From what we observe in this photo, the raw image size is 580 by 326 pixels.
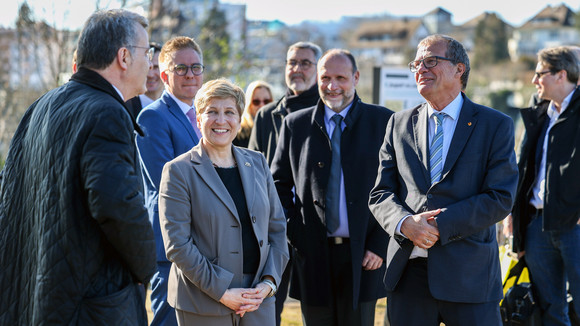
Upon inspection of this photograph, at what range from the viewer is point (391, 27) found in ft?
393

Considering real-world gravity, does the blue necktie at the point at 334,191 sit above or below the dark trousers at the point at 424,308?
above

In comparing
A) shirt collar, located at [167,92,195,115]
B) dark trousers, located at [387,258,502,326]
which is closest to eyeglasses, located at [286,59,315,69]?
shirt collar, located at [167,92,195,115]

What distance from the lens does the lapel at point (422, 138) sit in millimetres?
3723

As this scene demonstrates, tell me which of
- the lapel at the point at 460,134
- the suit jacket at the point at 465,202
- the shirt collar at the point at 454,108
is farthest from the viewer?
the shirt collar at the point at 454,108

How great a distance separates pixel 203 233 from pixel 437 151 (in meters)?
1.41

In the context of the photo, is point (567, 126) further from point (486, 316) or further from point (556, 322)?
point (486, 316)

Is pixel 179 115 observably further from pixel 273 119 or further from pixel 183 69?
pixel 273 119

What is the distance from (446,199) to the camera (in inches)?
142

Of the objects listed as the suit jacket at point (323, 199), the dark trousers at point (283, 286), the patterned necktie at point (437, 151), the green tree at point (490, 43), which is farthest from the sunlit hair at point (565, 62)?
the green tree at point (490, 43)

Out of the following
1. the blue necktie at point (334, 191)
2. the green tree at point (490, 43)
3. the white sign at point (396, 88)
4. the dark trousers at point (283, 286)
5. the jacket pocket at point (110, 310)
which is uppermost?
the green tree at point (490, 43)

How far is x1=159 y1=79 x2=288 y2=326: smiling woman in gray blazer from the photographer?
3.41 meters

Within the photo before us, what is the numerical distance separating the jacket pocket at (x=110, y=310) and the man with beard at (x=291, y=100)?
2.45 m

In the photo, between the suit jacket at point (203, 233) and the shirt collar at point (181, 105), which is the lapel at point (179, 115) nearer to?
the shirt collar at point (181, 105)

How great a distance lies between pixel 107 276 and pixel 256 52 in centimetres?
1172
